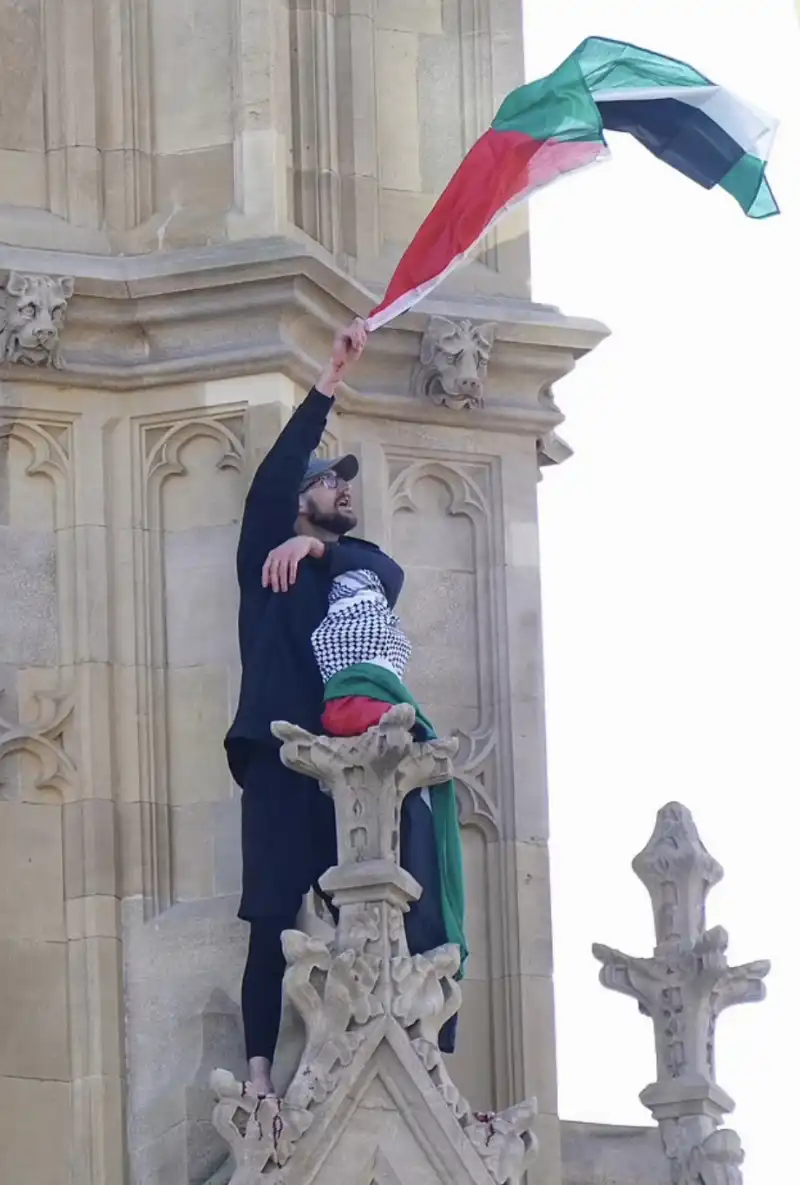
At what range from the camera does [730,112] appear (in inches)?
917

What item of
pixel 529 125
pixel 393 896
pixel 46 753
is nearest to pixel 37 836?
pixel 46 753

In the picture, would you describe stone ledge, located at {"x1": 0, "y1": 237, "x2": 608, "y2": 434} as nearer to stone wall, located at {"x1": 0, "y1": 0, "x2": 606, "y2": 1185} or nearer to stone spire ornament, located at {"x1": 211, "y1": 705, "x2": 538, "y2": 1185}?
stone wall, located at {"x1": 0, "y1": 0, "x2": 606, "y2": 1185}

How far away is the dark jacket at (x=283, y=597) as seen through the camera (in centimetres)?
2214

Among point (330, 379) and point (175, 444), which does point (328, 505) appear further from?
point (175, 444)

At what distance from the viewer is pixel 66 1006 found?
22.4 m

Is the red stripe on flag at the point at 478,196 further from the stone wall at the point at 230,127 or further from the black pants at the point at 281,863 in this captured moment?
the black pants at the point at 281,863

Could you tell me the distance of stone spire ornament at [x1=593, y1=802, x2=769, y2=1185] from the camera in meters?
23.1

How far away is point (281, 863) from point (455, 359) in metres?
2.41

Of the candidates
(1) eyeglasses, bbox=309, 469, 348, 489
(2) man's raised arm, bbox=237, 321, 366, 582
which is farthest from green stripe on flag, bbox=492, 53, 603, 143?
(1) eyeglasses, bbox=309, 469, 348, 489

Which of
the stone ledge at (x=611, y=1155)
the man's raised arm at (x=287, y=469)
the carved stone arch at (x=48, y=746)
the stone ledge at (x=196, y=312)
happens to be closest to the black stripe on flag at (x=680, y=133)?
the stone ledge at (x=196, y=312)

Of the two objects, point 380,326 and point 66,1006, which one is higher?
point 380,326

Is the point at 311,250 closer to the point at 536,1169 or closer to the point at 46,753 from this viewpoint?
the point at 46,753

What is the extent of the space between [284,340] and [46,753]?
1757 mm

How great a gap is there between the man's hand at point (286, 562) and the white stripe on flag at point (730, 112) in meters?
2.15
